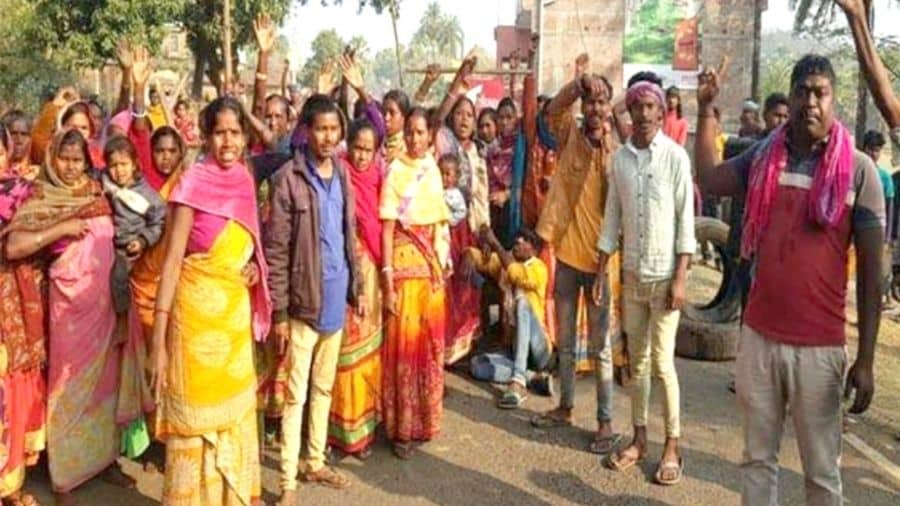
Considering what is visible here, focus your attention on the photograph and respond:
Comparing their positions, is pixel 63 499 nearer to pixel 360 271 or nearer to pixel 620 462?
pixel 360 271

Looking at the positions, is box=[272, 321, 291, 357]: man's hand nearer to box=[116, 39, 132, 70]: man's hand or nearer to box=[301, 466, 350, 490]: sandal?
box=[301, 466, 350, 490]: sandal

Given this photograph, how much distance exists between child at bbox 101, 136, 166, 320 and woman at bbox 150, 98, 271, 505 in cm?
73

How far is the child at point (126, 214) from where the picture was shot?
13.0ft

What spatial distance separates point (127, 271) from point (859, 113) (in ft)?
63.8

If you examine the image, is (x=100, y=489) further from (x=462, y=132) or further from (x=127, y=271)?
(x=462, y=132)

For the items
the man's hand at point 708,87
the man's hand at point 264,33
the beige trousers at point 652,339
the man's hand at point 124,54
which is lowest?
the beige trousers at point 652,339

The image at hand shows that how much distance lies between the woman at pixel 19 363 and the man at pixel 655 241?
2.89 meters

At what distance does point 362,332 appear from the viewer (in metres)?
4.49

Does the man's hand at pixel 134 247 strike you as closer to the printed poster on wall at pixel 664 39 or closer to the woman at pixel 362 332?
the woman at pixel 362 332

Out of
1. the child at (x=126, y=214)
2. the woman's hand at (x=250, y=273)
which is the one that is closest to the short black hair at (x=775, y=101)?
the woman's hand at (x=250, y=273)

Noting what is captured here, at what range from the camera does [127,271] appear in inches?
158

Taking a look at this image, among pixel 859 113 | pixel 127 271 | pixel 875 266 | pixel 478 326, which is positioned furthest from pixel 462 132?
pixel 859 113

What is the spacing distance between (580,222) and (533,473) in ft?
4.70

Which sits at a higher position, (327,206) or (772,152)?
(772,152)
